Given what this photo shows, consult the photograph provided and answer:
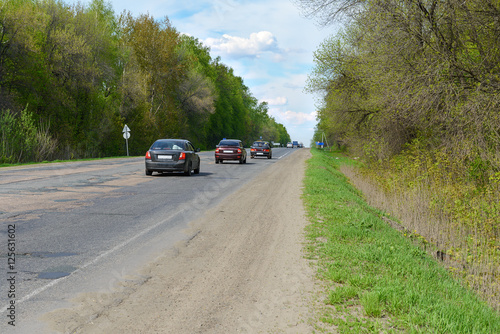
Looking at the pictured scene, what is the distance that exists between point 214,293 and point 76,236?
3477 mm

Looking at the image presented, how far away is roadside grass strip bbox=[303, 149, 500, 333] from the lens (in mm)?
3719

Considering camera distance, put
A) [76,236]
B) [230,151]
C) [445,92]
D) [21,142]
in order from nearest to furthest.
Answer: [76,236], [445,92], [21,142], [230,151]

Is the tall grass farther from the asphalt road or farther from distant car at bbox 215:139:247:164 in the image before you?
the asphalt road

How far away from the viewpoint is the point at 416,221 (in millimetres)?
10000

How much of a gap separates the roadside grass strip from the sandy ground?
27 cm

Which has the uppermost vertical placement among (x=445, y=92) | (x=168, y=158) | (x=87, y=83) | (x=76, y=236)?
(x=87, y=83)

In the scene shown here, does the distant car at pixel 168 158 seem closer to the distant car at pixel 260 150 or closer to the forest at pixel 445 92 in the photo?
the forest at pixel 445 92

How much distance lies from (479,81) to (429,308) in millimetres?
10031

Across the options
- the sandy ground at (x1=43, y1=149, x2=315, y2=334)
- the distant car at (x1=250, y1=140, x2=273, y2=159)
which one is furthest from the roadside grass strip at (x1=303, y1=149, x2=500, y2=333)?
the distant car at (x1=250, y1=140, x2=273, y2=159)

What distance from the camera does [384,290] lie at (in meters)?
4.36

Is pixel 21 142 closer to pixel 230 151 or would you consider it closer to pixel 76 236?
pixel 230 151

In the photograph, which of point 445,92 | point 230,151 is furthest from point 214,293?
point 230,151

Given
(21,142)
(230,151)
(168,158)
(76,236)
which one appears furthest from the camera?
(230,151)

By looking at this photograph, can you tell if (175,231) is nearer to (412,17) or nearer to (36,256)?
(36,256)
